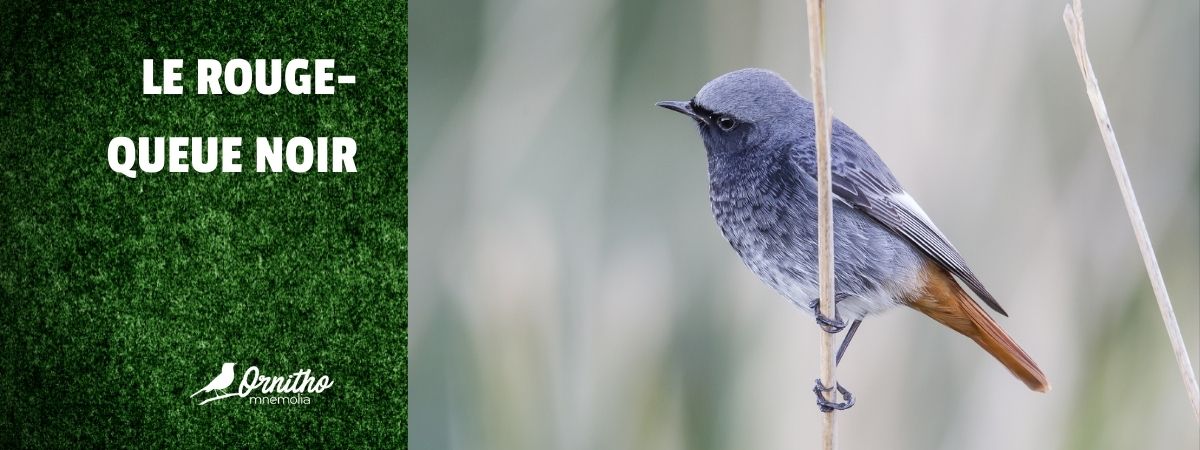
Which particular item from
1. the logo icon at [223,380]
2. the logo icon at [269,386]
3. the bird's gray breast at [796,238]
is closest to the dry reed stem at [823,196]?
the bird's gray breast at [796,238]

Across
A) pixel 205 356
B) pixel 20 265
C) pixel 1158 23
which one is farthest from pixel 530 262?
pixel 1158 23

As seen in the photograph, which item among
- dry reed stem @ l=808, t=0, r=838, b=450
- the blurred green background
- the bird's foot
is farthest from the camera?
the blurred green background

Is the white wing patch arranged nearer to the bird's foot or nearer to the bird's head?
the bird's head

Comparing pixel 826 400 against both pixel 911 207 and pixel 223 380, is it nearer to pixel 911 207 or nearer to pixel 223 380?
pixel 911 207

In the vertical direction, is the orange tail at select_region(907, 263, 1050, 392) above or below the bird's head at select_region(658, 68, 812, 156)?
below

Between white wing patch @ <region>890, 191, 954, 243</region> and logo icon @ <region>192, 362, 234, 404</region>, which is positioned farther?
logo icon @ <region>192, 362, 234, 404</region>

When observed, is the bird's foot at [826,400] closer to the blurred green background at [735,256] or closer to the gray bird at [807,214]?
the gray bird at [807,214]

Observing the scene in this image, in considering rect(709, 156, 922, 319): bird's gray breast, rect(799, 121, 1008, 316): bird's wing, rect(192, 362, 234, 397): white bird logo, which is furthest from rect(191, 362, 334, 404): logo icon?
rect(799, 121, 1008, 316): bird's wing

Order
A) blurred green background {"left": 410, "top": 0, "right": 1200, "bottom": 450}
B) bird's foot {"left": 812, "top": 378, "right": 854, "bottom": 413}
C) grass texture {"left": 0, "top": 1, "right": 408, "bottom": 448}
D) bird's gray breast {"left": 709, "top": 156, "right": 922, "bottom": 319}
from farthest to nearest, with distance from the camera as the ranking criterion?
grass texture {"left": 0, "top": 1, "right": 408, "bottom": 448} → blurred green background {"left": 410, "top": 0, "right": 1200, "bottom": 450} → bird's gray breast {"left": 709, "top": 156, "right": 922, "bottom": 319} → bird's foot {"left": 812, "top": 378, "right": 854, "bottom": 413}
